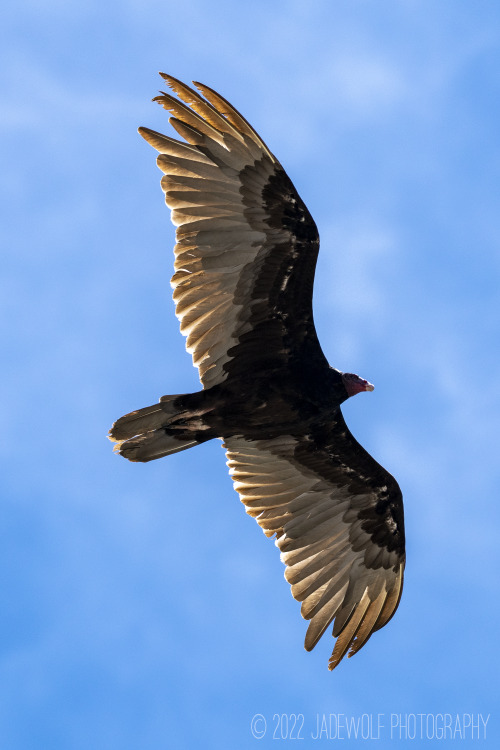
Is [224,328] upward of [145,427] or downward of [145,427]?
upward

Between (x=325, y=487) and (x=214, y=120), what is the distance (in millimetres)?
3913

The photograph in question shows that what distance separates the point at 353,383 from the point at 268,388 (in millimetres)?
832

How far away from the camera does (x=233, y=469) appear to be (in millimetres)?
10234

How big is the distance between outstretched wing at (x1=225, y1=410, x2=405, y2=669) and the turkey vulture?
11 mm

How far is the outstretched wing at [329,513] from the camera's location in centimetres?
998

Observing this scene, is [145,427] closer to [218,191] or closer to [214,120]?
[218,191]

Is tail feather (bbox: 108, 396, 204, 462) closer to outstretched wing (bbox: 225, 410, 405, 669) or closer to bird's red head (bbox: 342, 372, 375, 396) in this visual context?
outstretched wing (bbox: 225, 410, 405, 669)

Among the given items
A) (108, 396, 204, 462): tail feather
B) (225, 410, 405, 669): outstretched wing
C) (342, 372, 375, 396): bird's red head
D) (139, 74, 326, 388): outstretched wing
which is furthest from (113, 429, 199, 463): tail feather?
(342, 372, 375, 396): bird's red head

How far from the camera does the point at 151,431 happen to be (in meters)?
8.95

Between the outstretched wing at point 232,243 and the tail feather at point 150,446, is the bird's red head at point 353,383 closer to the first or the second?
the outstretched wing at point 232,243

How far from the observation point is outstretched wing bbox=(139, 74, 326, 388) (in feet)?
27.8

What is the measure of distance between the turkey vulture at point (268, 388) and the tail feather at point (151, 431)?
0.01 metres

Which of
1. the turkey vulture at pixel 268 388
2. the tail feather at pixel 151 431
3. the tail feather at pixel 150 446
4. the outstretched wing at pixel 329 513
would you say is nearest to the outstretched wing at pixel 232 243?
the turkey vulture at pixel 268 388

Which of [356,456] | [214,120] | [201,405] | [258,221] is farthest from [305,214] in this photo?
[356,456]
